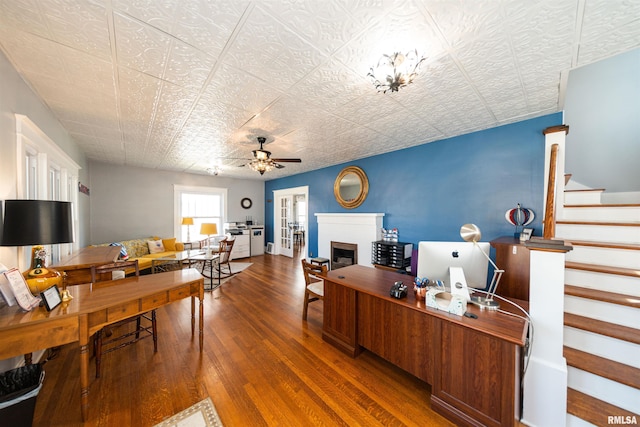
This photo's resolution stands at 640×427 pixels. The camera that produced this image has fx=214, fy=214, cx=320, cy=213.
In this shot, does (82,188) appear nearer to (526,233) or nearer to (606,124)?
(526,233)

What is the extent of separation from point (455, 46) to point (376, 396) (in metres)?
2.68

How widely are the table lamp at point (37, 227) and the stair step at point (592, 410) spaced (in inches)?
142

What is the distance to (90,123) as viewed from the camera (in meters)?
2.82

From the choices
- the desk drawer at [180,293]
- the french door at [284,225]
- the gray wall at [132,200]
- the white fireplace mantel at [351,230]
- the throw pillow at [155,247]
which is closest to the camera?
A: the desk drawer at [180,293]

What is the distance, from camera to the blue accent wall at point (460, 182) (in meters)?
2.74

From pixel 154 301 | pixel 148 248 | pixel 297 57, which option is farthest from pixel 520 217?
pixel 148 248

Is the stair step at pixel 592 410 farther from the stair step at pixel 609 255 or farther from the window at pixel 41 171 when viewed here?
the window at pixel 41 171

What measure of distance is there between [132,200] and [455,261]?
6956 mm

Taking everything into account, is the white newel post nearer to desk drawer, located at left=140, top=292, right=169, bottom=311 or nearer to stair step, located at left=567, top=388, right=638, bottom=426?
stair step, located at left=567, top=388, right=638, bottom=426

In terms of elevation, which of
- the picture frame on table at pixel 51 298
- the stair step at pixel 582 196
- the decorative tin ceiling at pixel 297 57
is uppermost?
the decorative tin ceiling at pixel 297 57

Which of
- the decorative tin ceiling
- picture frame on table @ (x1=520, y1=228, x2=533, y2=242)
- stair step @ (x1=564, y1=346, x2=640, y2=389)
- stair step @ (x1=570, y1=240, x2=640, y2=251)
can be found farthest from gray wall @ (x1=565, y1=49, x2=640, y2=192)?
stair step @ (x1=564, y1=346, x2=640, y2=389)

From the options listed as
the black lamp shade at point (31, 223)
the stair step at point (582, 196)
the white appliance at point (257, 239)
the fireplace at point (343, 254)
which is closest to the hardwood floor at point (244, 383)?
the black lamp shade at point (31, 223)

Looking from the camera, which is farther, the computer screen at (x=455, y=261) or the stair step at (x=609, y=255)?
the stair step at (x=609, y=255)

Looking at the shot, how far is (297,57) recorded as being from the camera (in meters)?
1.59
